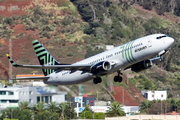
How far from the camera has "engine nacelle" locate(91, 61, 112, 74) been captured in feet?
232

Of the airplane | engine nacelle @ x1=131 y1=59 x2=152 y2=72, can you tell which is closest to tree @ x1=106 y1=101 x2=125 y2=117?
the airplane

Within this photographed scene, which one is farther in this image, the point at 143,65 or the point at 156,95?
the point at 156,95

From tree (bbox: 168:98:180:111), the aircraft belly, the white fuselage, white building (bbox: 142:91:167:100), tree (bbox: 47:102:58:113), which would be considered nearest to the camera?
the white fuselage

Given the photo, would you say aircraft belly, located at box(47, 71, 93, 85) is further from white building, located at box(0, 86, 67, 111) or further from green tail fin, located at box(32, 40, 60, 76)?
white building, located at box(0, 86, 67, 111)

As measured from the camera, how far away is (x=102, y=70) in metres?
71.0

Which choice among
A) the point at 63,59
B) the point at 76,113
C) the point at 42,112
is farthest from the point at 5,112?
the point at 63,59

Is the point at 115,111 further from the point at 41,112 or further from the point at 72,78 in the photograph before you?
the point at 72,78

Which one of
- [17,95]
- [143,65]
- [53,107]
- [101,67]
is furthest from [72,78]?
[17,95]

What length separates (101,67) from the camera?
7088 cm

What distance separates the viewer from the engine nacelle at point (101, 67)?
232 ft

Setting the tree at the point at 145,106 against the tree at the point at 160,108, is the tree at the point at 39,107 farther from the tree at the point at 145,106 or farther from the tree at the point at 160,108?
the tree at the point at 160,108

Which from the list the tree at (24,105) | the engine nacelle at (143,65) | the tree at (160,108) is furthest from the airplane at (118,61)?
the tree at (160,108)

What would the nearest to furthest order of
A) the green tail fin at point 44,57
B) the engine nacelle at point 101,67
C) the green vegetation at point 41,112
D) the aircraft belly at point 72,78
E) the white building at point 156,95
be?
the engine nacelle at point 101,67
the aircraft belly at point 72,78
the green tail fin at point 44,57
the green vegetation at point 41,112
the white building at point 156,95

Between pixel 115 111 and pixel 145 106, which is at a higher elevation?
pixel 145 106
